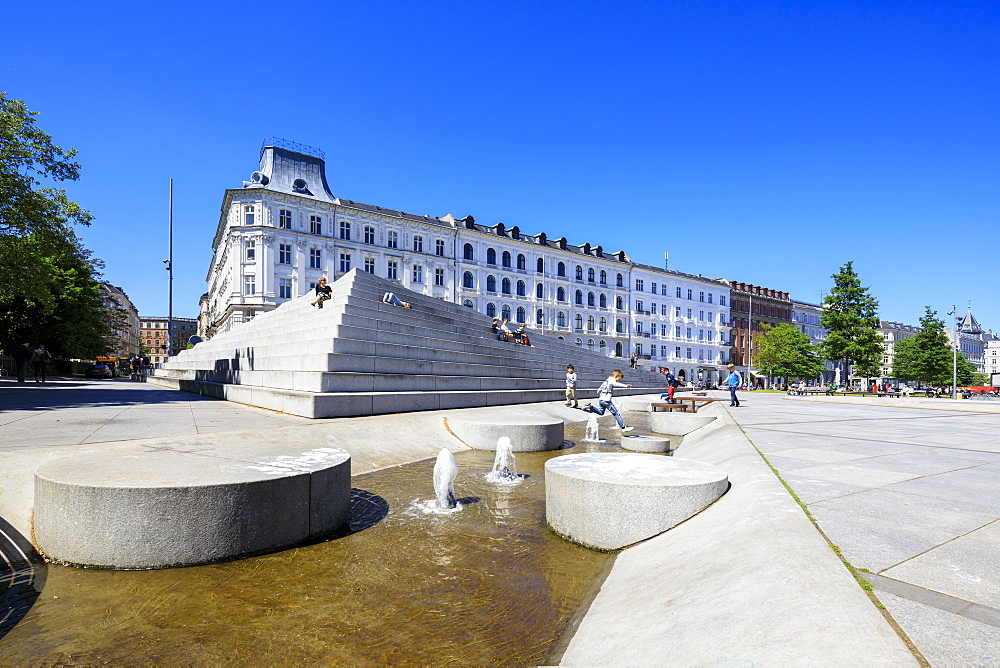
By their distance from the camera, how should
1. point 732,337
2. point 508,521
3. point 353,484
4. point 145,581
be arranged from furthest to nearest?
point 732,337 → point 353,484 → point 508,521 → point 145,581

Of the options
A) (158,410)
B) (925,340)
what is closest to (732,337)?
(925,340)

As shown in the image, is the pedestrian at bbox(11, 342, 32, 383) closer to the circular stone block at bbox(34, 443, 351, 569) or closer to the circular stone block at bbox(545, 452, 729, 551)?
the circular stone block at bbox(34, 443, 351, 569)

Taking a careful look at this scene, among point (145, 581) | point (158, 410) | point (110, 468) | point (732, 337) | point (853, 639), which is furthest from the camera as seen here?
point (732, 337)

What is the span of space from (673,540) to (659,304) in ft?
255

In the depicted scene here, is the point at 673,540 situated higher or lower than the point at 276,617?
higher

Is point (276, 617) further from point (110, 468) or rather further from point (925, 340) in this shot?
point (925, 340)

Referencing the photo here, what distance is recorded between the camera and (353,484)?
743 cm

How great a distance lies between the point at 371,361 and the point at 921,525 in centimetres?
1186

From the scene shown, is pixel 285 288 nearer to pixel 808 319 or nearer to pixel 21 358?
pixel 21 358

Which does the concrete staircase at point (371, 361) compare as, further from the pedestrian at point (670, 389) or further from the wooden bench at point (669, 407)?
the wooden bench at point (669, 407)

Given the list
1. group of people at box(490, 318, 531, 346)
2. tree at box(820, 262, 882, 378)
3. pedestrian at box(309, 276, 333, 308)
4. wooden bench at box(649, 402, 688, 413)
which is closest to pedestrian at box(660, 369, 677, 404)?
wooden bench at box(649, 402, 688, 413)

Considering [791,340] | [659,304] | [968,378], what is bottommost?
[968,378]

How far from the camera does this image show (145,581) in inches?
163

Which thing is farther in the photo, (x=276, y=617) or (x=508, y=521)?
(x=508, y=521)
